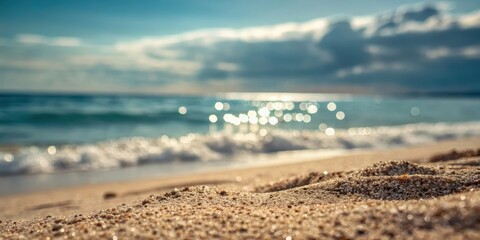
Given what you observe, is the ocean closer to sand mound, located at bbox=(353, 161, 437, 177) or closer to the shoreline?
the shoreline

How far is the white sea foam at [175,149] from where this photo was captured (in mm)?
10047

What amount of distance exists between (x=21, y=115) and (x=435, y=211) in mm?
25451

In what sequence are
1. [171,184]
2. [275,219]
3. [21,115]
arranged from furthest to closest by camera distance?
1. [21,115]
2. [171,184]
3. [275,219]

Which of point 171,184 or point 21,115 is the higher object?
point 21,115

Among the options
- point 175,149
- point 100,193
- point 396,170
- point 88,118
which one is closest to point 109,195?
point 100,193

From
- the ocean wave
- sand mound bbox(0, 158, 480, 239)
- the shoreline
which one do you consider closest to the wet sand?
sand mound bbox(0, 158, 480, 239)

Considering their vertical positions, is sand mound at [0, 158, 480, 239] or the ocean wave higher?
the ocean wave

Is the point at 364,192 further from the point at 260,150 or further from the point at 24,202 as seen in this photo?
the point at 260,150

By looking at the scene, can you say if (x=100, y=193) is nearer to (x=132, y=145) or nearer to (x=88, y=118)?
(x=132, y=145)

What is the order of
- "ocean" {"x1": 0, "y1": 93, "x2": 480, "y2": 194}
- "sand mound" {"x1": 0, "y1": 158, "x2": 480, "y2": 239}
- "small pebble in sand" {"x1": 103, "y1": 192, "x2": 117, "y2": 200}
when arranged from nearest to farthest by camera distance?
"sand mound" {"x1": 0, "y1": 158, "x2": 480, "y2": 239} < "small pebble in sand" {"x1": 103, "y1": 192, "x2": 117, "y2": 200} < "ocean" {"x1": 0, "y1": 93, "x2": 480, "y2": 194}

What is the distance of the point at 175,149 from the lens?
11.9m

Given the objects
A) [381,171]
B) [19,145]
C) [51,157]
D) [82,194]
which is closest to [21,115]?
[19,145]

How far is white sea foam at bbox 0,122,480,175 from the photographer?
10.0 m

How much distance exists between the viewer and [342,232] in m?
2.22
